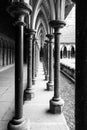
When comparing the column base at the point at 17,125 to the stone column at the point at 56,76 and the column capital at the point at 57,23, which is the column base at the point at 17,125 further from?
the column capital at the point at 57,23

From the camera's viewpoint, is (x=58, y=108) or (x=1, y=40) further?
(x=1, y=40)

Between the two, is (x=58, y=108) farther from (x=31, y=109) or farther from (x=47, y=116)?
(x=31, y=109)

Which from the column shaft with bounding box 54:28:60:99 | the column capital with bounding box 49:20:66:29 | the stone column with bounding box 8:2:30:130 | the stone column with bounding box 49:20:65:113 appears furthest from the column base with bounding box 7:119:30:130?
the column capital with bounding box 49:20:66:29

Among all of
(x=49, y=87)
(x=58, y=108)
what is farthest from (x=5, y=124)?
(x=49, y=87)

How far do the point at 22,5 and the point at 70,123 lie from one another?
3142mm

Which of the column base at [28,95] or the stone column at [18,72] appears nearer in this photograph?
the stone column at [18,72]

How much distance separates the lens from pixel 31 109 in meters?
4.68

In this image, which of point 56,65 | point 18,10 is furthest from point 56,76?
point 18,10

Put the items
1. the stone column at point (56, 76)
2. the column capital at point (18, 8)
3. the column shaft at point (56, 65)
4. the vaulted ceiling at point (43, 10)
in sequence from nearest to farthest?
the column capital at point (18, 8) → the stone column at point (56, 76) → the column shaft at point (56, 65) → the vaulted ceiling at point (43, 10)

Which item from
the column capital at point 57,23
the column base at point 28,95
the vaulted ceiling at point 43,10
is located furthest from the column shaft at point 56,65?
the column base at point 28,95

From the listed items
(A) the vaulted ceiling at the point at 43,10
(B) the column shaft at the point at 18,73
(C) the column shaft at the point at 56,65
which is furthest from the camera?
(A) the vaulted ceiling at the point at 43,10
